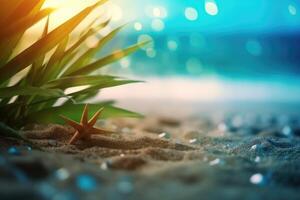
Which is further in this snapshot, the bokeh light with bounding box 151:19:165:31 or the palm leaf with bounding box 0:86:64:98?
the bokeh light with bounding box 151:19:165:31

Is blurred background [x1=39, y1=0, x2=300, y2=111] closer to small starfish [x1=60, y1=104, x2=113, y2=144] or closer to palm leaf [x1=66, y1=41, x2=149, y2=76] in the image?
palm leaf [x1=66, y1=41, x2=149, y2=76]

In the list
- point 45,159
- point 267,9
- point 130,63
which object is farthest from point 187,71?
point 45,159

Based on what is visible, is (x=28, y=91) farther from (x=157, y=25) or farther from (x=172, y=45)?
(x=172, y=45)

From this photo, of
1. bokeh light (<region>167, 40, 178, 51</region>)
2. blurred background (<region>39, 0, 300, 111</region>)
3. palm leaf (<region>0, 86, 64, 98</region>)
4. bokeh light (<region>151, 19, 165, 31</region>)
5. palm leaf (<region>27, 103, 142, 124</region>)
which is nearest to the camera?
palm leaf (<region>0, 86, 64, 98</region>)

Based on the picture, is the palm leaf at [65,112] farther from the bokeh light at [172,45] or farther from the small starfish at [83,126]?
the bokeh light at [172,45]

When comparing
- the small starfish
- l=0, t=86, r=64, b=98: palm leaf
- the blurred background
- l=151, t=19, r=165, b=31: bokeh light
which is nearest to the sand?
the small starfish

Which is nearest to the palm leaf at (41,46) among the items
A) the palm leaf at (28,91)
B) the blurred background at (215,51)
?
the palm leaf at (28,91)
